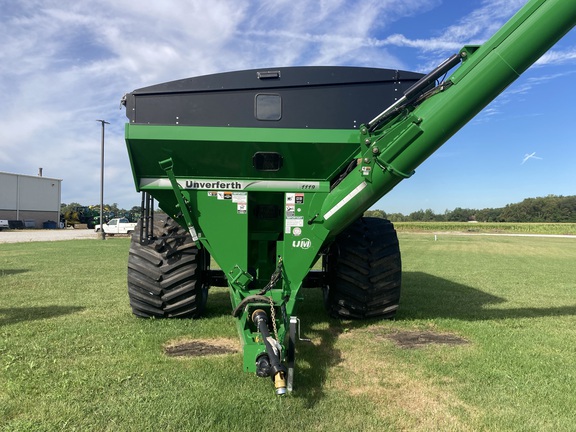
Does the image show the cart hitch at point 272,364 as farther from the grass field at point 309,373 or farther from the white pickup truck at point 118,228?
the white pickup truck at point 118,228

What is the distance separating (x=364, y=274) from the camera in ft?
18.5

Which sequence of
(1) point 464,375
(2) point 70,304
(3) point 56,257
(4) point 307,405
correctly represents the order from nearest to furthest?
(4) point 307,405 < (1) point 464,375 < (2) point 70,304 < (3) point 56,257

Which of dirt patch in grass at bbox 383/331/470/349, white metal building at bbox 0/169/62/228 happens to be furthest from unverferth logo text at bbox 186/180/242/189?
white metal building at bbox 0/169/62/228

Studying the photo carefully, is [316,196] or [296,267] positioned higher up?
[316,196]

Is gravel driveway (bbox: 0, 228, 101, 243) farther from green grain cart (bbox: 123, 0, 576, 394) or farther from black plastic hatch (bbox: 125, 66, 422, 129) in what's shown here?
green grain cart (bbox: 123, 0, 576, 394)

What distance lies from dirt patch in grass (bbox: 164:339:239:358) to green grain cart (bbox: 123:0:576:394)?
60cm

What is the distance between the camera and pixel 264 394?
347cm

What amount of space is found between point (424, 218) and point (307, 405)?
99473mm

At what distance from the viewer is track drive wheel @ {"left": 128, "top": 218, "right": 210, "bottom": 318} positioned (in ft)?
18.1

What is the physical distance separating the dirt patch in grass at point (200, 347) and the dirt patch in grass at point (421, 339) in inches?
74.8

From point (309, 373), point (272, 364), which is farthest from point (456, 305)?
point (272, 364)

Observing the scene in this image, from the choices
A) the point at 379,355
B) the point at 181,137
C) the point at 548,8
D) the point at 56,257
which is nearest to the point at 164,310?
the point at 181,137

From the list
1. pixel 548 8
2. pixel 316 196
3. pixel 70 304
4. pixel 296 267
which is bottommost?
pixel 70 304

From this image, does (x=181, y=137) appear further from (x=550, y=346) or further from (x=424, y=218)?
(x=424, y=218)
